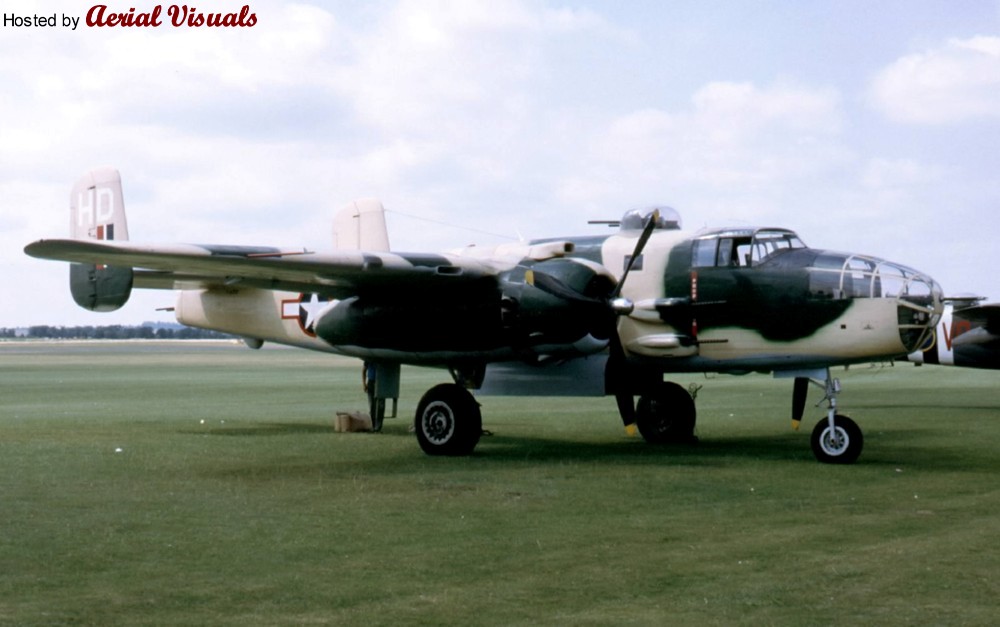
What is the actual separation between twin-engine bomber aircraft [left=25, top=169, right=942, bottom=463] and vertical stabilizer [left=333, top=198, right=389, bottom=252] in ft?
9.55

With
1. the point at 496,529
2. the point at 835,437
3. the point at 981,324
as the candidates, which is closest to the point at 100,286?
the point at 496,529

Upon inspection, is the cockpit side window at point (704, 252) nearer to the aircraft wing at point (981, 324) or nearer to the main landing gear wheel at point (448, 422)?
the main landing gear wheel at point (448, 422)

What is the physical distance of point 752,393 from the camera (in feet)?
111

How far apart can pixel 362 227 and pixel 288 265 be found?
6.65m

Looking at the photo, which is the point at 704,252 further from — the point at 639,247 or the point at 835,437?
the point at 835,437

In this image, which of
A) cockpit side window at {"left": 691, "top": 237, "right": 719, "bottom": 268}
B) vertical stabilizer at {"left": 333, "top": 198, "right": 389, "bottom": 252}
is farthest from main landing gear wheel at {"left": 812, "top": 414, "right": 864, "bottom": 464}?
vertical stabilizer at {"left": 333, "top": 198, "right": 389, "bottom": 252}

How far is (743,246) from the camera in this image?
16.5 metres

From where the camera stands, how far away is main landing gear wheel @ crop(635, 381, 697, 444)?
63.3 ft

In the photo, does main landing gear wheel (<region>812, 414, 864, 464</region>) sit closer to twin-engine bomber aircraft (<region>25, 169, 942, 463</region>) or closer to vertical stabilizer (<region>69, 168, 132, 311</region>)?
twin-engine bomber aircraft (<region>25, 169, 942, 463</region>)

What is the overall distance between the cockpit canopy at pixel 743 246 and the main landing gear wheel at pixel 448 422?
3871 millimetres

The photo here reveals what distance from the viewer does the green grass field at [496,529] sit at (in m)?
7.67

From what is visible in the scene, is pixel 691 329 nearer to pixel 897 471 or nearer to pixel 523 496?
pixel 897 471

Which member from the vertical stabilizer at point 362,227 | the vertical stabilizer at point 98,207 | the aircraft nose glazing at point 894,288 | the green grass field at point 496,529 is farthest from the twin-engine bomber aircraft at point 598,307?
the vertical stabilizer at point 362,227

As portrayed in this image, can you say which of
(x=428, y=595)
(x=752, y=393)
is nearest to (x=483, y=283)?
(x=428, y=595)
